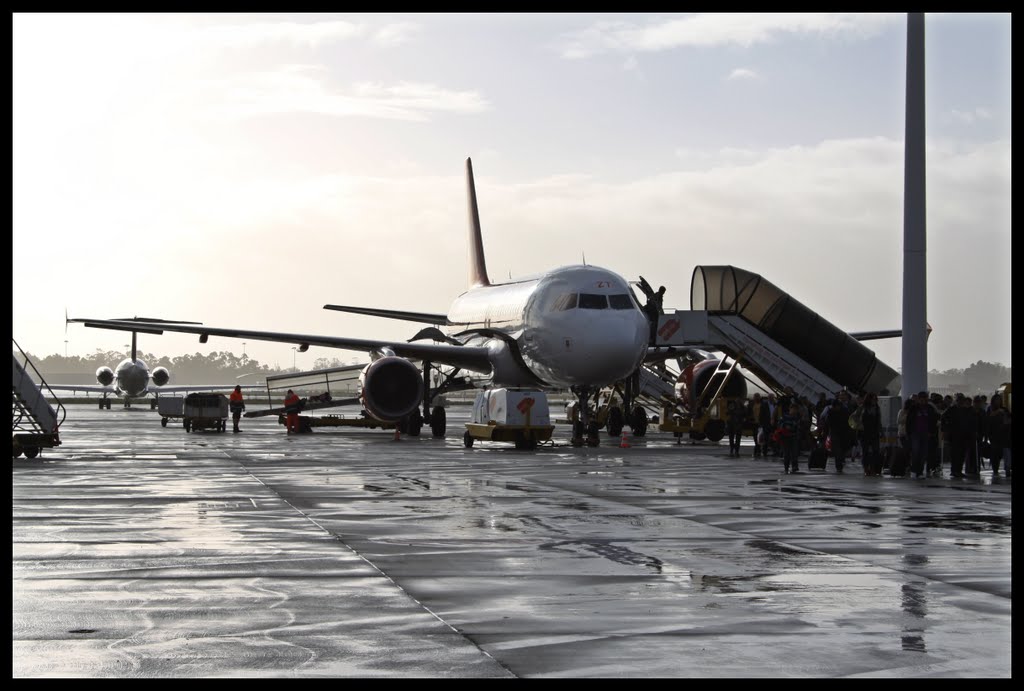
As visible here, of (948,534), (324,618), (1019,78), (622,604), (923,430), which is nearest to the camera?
(1019,78)

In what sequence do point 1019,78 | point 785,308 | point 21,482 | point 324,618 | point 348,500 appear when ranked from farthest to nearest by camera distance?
point 785,308 → point 21,482 → point 348,500 → point 324,618 → point 1019,78

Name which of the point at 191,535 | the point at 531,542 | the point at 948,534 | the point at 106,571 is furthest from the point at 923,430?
the point at 106,571

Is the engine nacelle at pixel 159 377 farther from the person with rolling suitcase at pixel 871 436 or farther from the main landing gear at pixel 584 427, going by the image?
the person with rolling suitcase at pixel 871 436

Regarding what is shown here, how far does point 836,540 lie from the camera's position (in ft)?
43.8

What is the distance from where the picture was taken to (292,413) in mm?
43000

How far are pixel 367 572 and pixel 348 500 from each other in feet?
22.4

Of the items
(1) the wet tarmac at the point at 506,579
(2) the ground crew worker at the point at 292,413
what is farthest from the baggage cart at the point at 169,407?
(1) the wet tarmac at the point at 506,579

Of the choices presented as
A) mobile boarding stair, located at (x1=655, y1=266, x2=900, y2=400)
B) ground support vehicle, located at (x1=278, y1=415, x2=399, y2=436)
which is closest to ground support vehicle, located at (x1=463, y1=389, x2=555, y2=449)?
mobile boarding stair, located at (x1=655, y1=266, x2=900, y2=400)

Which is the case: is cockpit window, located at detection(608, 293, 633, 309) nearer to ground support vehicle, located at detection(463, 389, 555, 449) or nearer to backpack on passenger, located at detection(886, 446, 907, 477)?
ground support vehicle, located at detection(463, 389, 555, 449)

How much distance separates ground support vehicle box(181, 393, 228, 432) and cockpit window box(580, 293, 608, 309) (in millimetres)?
16888

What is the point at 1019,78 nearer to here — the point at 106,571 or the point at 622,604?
the point at 622,604

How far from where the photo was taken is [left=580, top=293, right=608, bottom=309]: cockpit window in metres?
32.1

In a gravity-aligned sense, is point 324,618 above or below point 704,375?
below

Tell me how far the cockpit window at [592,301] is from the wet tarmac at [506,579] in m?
11.1
